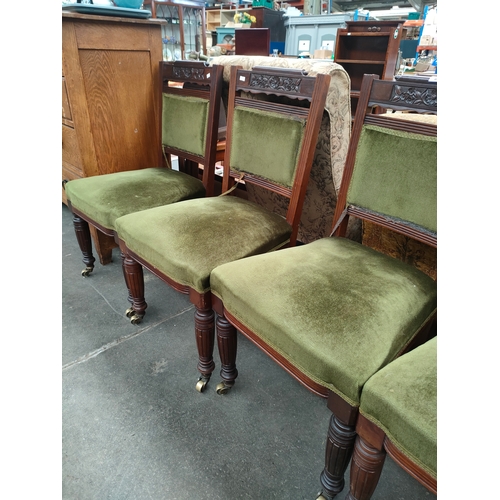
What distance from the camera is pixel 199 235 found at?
1126 mm

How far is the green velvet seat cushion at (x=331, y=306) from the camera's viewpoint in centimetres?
73

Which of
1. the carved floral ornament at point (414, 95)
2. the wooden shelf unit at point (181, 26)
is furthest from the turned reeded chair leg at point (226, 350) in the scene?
the wooden shelf unit at point (181, 26)

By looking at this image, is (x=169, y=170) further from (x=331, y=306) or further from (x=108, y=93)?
(x=331, y=306)

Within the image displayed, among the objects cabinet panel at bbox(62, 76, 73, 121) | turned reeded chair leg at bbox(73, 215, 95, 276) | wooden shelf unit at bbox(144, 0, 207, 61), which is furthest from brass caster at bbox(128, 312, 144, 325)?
wooden shelf unit at bbox(144, 0, 207, 61)

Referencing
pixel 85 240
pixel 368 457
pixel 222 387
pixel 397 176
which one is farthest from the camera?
pixel 85 240

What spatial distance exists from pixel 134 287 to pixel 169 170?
0.60 metres

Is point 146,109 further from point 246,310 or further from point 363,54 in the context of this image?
point 363,54

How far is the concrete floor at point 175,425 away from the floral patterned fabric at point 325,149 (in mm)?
600

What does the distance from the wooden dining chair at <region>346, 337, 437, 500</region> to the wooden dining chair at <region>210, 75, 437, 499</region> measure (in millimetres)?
36

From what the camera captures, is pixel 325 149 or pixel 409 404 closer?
pixel 409 404

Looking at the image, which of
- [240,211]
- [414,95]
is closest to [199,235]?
[240,211]

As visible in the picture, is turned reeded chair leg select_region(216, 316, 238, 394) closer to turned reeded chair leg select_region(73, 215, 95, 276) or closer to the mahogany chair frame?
the mahogany chair frame

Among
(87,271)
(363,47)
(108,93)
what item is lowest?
(87,271)

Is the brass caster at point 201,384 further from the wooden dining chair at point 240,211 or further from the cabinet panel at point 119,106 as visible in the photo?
the cabinet panel at point 119,106
